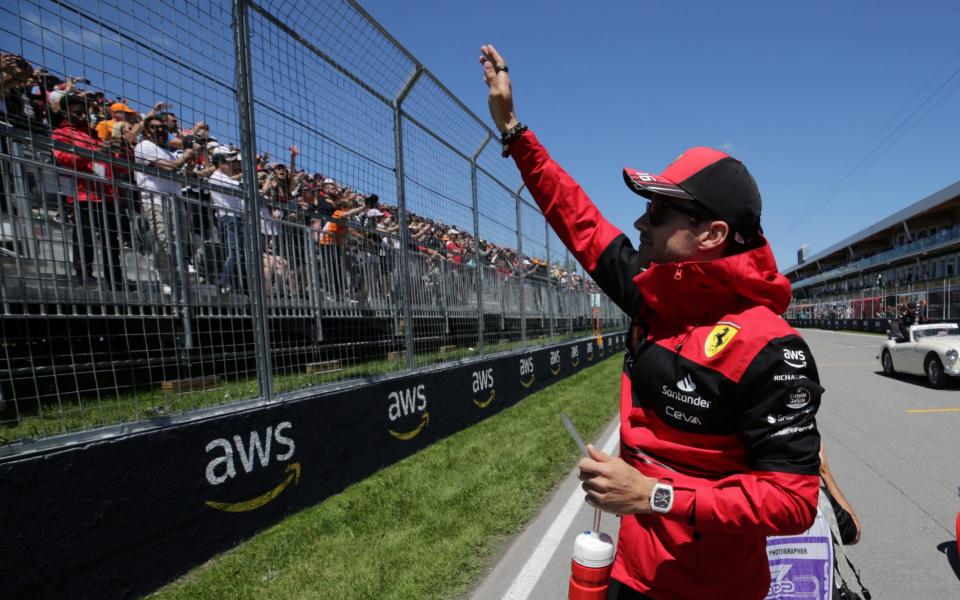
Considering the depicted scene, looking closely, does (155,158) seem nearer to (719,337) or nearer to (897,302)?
(719,337)

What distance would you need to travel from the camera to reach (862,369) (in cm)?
1494

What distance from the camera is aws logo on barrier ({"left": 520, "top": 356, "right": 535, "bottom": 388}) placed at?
9664 millimetres

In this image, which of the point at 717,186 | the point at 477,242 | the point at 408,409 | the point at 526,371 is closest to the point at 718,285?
the point at 717,186

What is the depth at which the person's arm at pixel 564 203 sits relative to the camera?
5.95ft

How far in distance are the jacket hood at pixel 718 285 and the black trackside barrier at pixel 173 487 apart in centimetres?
303

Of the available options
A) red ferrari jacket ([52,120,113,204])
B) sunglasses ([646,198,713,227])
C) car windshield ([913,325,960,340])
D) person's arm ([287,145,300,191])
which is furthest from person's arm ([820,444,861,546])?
car windshield ([913,325,960,340])

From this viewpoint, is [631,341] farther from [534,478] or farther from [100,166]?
[534,478]

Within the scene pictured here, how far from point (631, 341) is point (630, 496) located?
530 mm

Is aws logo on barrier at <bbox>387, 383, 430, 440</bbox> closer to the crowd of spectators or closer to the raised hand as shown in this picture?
the crowd of spectators

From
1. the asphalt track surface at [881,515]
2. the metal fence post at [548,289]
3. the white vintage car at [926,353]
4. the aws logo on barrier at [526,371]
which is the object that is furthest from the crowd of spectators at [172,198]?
the white vintage car at [926,353]

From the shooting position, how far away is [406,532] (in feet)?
12.7

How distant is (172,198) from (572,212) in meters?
2.92

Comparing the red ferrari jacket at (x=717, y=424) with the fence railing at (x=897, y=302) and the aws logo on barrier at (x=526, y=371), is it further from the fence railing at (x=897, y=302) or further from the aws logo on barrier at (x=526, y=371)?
the fence railing at (x=897, y=302)

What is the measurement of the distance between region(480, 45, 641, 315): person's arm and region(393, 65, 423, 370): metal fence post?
427cm
